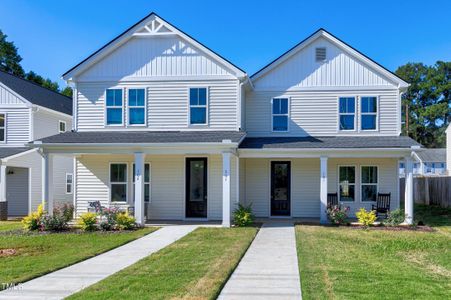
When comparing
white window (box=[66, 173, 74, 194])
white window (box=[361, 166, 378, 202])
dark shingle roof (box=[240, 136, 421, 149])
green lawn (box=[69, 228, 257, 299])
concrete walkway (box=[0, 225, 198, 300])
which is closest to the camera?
green lawn (box=[69, 228, 257, 299])

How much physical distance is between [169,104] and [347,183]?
25.7ft

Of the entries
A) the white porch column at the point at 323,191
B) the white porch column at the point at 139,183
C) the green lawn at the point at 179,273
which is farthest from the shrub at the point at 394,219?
the white porch column at the point at 139,183

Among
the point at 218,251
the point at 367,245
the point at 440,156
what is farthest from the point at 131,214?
the point at 440,156

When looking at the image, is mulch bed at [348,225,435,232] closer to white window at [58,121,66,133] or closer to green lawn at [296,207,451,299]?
green lawn at [296,207,451,299]

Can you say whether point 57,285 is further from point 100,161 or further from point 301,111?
point 301,111

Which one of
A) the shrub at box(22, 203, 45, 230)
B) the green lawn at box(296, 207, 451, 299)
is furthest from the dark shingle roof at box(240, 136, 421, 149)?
the shrub at box(22, 203, 45, 230)

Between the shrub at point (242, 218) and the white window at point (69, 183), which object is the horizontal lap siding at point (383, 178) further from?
the white window at point (69, 183)

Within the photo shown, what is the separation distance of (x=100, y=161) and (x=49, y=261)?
9156 mm

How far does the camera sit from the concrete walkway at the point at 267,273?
706 cm

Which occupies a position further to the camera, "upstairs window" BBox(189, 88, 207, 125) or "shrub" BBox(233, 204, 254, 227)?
"upstairs window" BBox(189, 88, 207, 125)

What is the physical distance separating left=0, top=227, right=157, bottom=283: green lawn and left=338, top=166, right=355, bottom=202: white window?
814cm

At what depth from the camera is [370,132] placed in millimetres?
18844

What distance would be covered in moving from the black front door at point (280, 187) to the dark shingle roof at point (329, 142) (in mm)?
1222

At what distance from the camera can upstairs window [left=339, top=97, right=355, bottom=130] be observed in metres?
19.0
